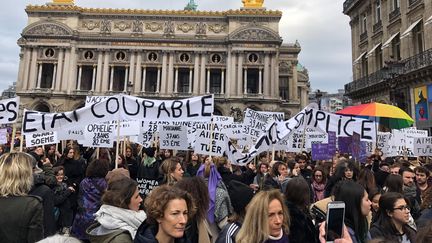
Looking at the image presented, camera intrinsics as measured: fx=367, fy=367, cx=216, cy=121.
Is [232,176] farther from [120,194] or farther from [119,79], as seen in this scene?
[119,79]

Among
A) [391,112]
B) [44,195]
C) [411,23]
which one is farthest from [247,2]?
[44,195]

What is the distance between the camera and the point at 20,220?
10.8 feet

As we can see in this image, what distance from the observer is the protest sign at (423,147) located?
1205 centimetres

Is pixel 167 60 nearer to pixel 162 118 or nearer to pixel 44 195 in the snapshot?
pixel 162 118

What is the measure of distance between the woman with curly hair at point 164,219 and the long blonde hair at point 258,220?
0.57 meters

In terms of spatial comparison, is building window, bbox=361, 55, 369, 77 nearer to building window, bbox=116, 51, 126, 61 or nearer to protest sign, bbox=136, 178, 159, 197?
protest sign, bbox=136, 178, 159, 197

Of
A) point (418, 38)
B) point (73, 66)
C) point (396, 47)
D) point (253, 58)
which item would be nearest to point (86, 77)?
point (73, 66)

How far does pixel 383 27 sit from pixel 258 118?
67.0 feet

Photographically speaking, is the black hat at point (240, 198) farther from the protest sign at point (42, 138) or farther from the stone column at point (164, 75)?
the stone column at point (164, 75)

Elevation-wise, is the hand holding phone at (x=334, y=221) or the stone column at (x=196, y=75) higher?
the stone column at (x=196, y=75)

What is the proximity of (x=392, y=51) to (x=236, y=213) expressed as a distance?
26648 mm

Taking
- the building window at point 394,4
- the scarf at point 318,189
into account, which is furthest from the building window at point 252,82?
the scarf at point 318,189

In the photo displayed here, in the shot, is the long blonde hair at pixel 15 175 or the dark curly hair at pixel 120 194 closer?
the long blonde hair at pixel 15 175

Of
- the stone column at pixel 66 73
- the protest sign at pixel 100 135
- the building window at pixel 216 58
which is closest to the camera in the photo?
the protest sign at pixel 100 135
